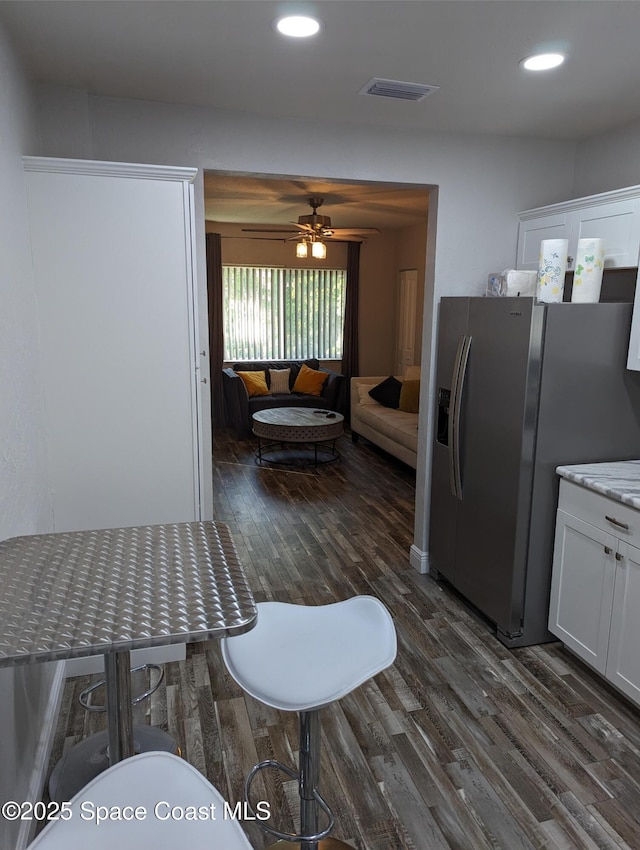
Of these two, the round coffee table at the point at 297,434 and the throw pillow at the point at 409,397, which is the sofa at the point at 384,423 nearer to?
the throw pillow at the point at 409,397

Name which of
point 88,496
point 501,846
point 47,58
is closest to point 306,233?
point 47,58

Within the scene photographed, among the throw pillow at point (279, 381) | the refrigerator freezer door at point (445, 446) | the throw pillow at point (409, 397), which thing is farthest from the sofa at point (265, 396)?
the refrigerator freezer door at point (445, 446)

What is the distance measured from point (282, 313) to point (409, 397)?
107 inches

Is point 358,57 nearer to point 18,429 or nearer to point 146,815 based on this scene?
point 18,429

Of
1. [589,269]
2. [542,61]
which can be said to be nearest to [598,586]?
[589,269]

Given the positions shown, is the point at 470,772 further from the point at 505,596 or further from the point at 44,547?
the point at 44,547

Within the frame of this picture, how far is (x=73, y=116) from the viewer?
8.75ft

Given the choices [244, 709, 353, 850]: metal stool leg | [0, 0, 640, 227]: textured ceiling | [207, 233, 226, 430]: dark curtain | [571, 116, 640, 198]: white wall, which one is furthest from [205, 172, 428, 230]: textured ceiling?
[244, 709, 353, 850]: metal stool leg

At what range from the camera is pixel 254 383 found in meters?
7.58

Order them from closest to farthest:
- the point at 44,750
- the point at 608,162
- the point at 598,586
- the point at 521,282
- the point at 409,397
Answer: the point at 44,750 < the point at 598,586 < the point at 521,282 < the point at 608,162 < the point at 409,397

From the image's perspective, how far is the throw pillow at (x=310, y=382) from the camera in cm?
779

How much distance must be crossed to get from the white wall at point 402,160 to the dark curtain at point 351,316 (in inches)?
188

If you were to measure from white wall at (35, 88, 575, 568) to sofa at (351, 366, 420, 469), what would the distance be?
1930mm

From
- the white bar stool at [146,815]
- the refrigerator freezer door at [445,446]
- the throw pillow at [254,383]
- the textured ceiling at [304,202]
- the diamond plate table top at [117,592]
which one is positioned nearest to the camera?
the white bar stool at [146,815]
